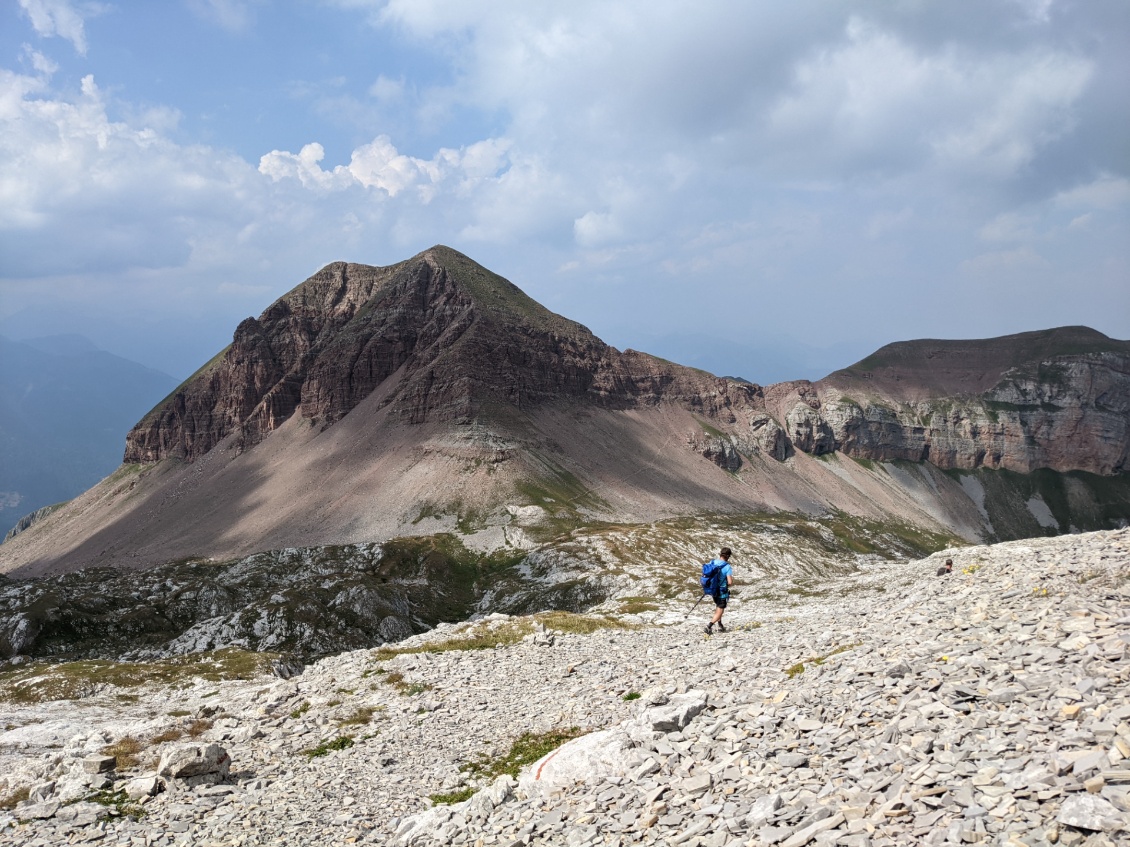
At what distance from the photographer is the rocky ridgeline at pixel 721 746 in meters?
10.8

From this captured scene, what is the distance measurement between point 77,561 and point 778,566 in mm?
179095

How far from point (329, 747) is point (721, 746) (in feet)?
47.9

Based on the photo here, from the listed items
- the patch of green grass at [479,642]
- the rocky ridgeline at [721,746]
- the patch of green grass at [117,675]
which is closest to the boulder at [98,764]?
the rocky ridgeline at [721,746]

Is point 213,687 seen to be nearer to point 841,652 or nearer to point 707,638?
point 707,638

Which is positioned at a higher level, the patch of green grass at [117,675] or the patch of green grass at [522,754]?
the patch of green grass at [522,754]

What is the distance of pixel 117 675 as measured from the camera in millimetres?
59969

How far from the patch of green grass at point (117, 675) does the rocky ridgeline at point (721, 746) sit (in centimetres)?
3023

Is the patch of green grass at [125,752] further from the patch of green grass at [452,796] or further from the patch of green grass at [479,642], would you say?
the patch of green grass at [479,642]

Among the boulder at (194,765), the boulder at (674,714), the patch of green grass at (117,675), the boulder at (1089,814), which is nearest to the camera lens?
the boulder at (1089,814)

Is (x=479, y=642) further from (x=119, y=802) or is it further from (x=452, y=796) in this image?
(x=119, y=802)

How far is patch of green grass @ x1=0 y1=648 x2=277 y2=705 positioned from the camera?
5609 centimetres

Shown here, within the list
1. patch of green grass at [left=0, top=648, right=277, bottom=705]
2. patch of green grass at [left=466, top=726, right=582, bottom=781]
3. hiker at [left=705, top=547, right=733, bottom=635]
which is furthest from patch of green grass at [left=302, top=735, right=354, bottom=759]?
patch of green grass at [left=0, top=648, right=277, bottom=705]

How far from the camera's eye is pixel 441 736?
23.2 meters

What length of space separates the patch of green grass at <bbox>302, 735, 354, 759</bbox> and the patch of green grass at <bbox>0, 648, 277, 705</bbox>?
38922 millimetres
